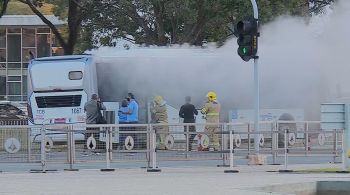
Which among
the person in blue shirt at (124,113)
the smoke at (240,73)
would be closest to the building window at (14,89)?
the smoke at (240,73)

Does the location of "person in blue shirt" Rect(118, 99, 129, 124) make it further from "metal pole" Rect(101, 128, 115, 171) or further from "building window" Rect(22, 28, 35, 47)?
"building window" Rect(22, 28, 35, 47)

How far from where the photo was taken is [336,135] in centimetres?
2002

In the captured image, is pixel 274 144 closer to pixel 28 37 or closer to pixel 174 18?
pixel 174 18

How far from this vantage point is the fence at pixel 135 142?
19.1 meters

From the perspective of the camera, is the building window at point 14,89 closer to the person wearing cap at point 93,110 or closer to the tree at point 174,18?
the tree at point 174,18

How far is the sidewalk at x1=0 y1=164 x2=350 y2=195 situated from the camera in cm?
1407

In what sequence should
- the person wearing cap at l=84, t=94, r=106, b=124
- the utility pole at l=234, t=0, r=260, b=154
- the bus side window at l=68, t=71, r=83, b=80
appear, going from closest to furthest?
the utility pole at l=234, t=0, r=260, b=154 < the person wearing cap at l=84, t=94, r=106, b=124 < the bus side window at l=68, t=71, r=83, b=80

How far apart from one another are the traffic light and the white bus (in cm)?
→ 956

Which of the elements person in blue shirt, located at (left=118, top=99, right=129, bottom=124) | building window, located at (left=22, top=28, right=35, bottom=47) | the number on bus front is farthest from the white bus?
building window, located at (left=22, top=28, right=35, bottom=47)

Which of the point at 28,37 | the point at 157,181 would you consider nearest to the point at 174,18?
Answer: the point at 157,181

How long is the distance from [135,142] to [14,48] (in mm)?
57702

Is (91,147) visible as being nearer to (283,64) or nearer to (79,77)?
(79,77)

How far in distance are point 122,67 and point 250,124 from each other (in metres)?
9.89

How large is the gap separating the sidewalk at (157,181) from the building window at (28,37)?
57591 mm
